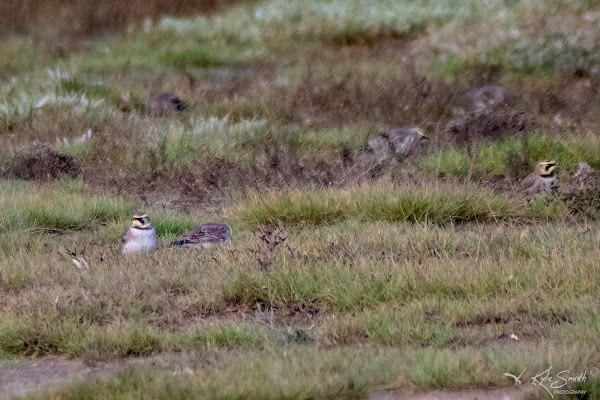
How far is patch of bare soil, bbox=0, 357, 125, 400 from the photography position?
151 inches

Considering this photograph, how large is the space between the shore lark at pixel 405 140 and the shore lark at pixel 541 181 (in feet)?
5.57

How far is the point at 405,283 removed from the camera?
16.6 feet

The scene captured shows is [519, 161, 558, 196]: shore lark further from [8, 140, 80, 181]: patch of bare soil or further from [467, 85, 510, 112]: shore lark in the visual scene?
[8, 140, 80, 181]: patch of bare soil

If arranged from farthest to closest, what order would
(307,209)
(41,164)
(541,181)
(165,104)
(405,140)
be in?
(165,104), (405,140), (41,164), (541,181), (307,209)

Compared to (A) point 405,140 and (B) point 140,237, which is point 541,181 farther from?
(B) point 140,237

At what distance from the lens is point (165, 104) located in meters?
11.2

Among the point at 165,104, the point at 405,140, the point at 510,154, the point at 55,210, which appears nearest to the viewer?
the point at 55,210

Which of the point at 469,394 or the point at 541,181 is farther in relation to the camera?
the point at 541,181

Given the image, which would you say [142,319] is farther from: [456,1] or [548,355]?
[456,1]

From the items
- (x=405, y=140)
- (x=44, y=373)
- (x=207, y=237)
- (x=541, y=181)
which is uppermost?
(x=44, y=373)

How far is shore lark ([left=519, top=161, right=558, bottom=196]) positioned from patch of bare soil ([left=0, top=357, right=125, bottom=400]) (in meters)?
4.64

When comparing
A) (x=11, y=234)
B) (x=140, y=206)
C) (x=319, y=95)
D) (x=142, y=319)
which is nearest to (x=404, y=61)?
(x=319, y=95)
